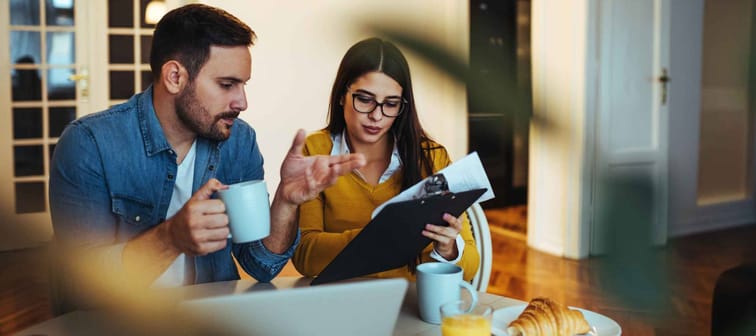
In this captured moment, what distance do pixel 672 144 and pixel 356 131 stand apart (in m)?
1.14

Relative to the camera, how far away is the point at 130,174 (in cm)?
121

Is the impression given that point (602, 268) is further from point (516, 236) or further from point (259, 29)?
point (516, 236)

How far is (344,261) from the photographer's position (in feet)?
3.25

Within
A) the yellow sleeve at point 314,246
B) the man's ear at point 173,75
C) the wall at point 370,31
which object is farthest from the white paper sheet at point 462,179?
the wall at point 370,31

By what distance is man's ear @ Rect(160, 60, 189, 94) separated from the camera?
47.6 inches

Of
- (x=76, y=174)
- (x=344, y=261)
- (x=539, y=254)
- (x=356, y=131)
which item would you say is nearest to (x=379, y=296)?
(x=344, y=261)

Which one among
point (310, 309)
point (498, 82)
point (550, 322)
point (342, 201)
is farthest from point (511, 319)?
point (498, 82)

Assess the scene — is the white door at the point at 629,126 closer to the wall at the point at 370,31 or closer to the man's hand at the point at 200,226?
the wall at the point at 370,31

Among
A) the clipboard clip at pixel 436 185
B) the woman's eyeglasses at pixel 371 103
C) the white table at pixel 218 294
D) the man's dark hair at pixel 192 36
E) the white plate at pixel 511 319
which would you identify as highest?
the man's dark hair at pixel 192 36

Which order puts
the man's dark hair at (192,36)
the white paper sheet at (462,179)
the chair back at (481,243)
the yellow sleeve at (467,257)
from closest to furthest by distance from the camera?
the white paper sheet at (462,179)
the man's dark hair at (192,36)
the yellow sleeve at (467,257)
the chair back at (481,243)

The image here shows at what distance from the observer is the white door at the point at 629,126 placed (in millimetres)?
249

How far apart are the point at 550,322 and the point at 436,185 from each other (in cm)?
33

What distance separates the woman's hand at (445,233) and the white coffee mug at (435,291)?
0.14 meters

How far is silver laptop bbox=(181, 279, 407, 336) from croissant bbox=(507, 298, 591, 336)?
296 millimetres
